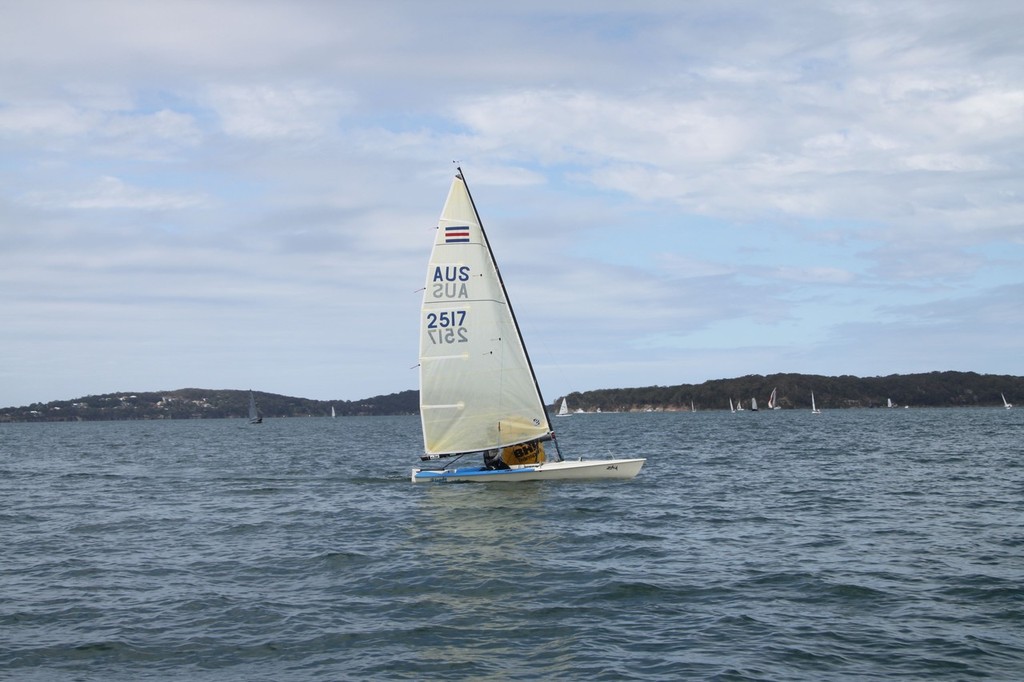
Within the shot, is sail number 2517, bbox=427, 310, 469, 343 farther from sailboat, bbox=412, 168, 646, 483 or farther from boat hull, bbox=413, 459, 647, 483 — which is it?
boat hull, bbox=413, 459, 647, 483

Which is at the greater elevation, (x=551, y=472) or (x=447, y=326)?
(x=447, y=326)

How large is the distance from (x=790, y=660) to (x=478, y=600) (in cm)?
600

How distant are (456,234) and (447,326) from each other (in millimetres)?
3216

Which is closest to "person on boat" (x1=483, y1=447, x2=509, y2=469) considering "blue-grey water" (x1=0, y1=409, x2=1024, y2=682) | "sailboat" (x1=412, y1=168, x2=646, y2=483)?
"sailboat" (x1=412, y1=168, x2=646, y2=483)

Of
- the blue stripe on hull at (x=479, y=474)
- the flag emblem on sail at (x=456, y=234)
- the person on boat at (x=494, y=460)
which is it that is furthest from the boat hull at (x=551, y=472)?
the flag emblem on sail at (x=456, y=234)

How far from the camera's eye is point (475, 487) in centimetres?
3300

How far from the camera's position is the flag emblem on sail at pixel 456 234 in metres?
32.3

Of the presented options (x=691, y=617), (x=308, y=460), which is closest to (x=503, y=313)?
(x=691, y=617)

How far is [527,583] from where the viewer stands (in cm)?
1792

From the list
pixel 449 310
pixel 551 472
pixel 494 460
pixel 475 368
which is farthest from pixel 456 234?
pixel 551 472

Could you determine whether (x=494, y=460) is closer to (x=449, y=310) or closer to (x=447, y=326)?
(x=447, y=326)

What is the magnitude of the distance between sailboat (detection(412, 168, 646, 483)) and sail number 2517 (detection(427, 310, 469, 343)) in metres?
0.03

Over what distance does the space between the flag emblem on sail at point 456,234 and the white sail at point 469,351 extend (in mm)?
35

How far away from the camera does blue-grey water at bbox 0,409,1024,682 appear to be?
42.8 feet
